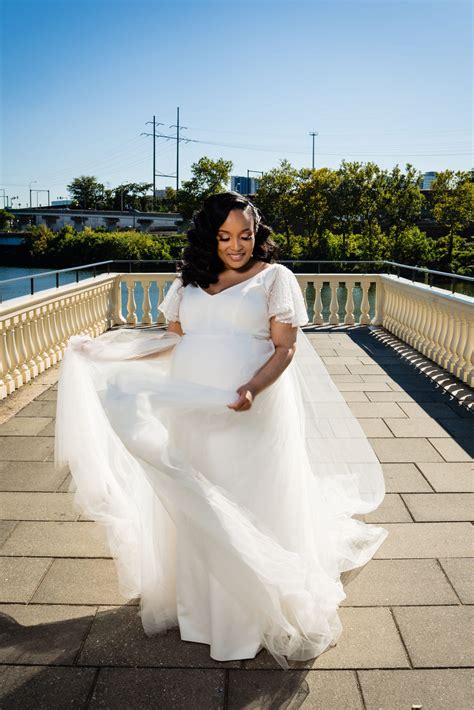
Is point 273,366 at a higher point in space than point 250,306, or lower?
lower

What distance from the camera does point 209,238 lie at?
2121 millimetres

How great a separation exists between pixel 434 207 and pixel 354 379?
42.1 metres

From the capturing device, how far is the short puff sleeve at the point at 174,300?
2.27 m

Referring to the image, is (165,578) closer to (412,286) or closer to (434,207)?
(412,286)

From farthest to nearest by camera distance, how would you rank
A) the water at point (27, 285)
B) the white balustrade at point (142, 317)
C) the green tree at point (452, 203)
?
the green tree at point (452, 203) < the white balustrade at point (142, 317) < the water at point (27, 285)

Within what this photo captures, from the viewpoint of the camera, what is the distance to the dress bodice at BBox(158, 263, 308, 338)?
81.8 inches

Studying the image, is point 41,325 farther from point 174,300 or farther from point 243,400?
point 243,400

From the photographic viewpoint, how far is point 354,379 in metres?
6.23

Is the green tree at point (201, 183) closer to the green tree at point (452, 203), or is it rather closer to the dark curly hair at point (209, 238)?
the green tree at point (452, 203)

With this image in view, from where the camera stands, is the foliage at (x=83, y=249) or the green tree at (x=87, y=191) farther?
the green tree at (x=87, y=191)

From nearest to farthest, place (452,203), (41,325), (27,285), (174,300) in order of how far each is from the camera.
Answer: (174,300) < (27,285) < (41,325) < (452,203)

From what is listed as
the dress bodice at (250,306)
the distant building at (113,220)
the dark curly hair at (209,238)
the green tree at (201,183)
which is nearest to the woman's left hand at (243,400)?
the dress bodice at (250,306)

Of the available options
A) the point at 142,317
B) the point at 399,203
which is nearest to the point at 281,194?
the point at 399,203

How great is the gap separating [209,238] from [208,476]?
0.84 meters
